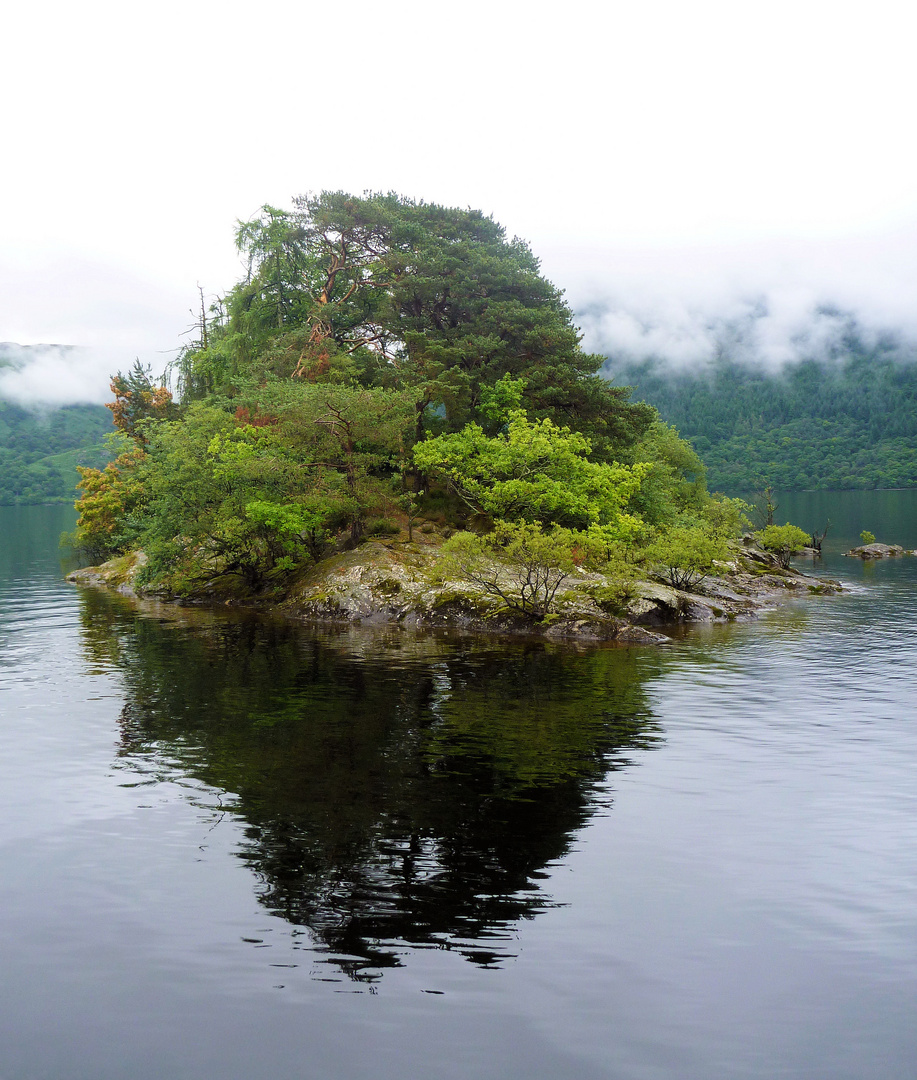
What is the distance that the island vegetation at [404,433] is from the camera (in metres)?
46.3

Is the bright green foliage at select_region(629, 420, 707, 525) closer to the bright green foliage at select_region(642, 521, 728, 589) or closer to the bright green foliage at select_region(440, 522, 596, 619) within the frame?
the bright green foliage at select_region(642, 521, 728, 589)

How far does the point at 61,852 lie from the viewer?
49.4ft

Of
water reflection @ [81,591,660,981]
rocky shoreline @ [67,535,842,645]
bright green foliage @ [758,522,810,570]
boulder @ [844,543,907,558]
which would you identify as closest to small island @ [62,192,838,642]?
rocky shoreline @ [67,535,842,645]

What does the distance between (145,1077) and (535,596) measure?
3297 cm

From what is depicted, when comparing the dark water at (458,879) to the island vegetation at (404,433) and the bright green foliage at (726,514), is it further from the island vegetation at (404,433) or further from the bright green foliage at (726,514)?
the bright green foliage at (726,514)

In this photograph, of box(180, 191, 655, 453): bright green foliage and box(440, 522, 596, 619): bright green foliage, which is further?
box(180, 191, 655, 453): bright green foliage

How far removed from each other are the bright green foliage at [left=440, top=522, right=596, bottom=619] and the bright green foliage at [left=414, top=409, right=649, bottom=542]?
3426mm

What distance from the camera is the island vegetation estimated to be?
152 feet

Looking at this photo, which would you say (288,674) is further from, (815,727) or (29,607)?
(29,607)

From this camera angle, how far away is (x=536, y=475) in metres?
46.8

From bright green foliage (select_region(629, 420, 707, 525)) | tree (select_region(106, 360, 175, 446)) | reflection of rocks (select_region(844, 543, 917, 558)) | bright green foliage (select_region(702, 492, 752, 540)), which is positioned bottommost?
Result: reflection of rocks (select_region(844, 543, 917, 558))

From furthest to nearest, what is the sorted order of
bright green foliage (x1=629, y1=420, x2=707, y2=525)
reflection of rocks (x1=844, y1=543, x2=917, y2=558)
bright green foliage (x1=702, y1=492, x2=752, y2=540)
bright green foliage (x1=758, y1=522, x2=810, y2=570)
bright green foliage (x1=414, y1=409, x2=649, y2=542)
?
reflection of rocks (x1=844, y1=543, x2=917, y2=558) → bright green foliage (x1=758, y1=522, x2=810, y2=570) → bright green foliage (x1=702, y1=492, x2=752, y2=540) → bright green foliage (x1=629, y1=420, x2=707, y2=525) → bright green foliage (x1=414, y1=409, x2=649, y2=542)

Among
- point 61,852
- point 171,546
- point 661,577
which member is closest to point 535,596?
point 661,577

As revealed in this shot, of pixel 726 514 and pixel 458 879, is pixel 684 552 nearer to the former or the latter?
Result: pixel 726 514
